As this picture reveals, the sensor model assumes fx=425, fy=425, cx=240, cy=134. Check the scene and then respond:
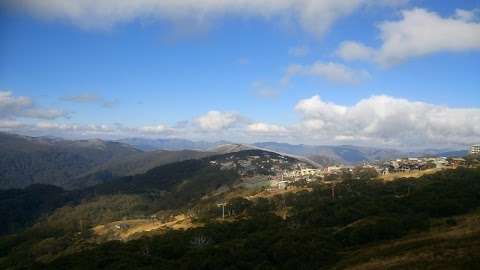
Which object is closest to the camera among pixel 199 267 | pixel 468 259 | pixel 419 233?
pixel 468 259

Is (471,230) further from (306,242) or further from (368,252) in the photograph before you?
(306,242)

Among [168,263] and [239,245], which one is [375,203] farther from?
[168,263]

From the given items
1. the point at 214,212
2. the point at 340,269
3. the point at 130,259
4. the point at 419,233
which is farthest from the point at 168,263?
the point at 214,212

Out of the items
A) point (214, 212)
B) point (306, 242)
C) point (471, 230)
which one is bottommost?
point (214, 212)

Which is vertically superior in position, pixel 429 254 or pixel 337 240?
pixel 429 254

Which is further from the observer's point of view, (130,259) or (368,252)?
(130,259)

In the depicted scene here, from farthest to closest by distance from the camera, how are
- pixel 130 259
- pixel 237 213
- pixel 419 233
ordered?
pixel 237 213 → pixel 130 259 → pixel 419 233

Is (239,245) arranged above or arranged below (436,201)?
below

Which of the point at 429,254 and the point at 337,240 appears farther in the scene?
the point at 337,240

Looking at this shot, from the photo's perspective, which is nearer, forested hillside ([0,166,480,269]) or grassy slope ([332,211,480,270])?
grassy slope ([332,211,480,270])

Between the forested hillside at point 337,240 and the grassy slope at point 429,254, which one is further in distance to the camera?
the forested hillside at point 337,240
